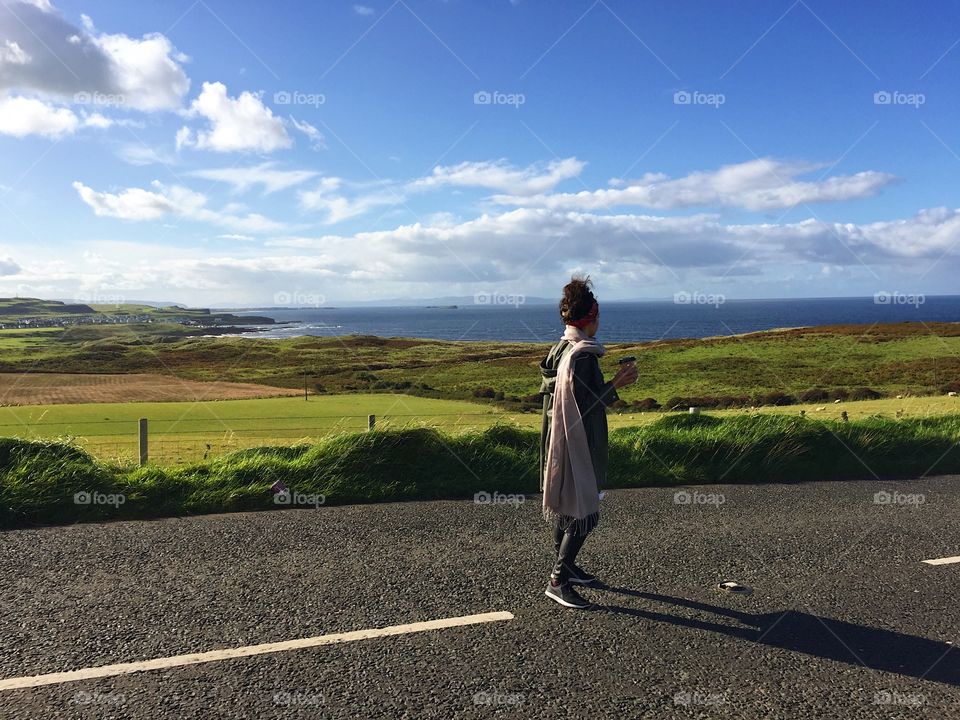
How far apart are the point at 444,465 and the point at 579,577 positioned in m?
3.62

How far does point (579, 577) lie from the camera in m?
4.92

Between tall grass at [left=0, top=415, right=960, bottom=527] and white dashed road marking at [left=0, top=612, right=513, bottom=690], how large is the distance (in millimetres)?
3310

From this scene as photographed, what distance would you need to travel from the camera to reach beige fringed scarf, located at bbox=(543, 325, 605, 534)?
4781 millimetres

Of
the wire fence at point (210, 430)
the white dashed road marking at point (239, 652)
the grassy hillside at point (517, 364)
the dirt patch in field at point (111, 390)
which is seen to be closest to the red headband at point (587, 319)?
the white dashed road marking at point (239, 652)

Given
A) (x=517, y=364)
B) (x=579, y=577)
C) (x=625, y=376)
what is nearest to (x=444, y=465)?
(x=579, y=577)

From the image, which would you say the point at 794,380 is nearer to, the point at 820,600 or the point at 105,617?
the point at 820,600

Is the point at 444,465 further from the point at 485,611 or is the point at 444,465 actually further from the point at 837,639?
the point at 837,639

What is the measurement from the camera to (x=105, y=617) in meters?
4.32

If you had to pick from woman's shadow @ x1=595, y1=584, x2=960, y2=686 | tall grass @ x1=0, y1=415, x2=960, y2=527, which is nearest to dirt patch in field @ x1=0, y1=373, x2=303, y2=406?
tall grass @ x1=0, y1=415, x2=960, y2=527

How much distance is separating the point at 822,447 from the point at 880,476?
0.85 metres

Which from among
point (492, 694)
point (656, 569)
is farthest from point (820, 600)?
point (492, 694)

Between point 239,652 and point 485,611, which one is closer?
point 239,652

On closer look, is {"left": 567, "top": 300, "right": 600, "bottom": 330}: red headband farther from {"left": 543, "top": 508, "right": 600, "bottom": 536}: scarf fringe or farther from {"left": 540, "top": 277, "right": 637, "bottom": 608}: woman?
{"left": 543, "top": 508, "right": 600, "bottom": 536}: scarf fringe

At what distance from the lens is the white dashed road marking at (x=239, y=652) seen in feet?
11.7
